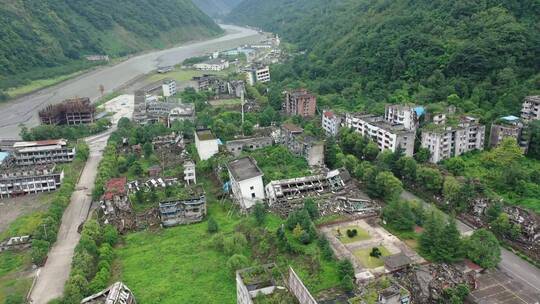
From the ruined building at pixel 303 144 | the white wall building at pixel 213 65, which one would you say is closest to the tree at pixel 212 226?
the ruined building at pixel 303 144

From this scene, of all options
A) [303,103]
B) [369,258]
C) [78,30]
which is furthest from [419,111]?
[78,30]

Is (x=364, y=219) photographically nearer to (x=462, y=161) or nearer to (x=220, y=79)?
(x=462, y=161)

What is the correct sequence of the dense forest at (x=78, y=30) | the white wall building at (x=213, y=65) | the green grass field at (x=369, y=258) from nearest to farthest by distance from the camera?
the green grass field at (x=369, y=258) → the dense forest at (x=78, y=30) → the white wall building at (x=213, y=65)

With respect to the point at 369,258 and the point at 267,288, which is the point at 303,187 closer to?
the point at 369,258

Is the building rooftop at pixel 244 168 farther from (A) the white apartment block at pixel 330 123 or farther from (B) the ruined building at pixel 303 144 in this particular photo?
(A) the white apartment block at pixel 330 123

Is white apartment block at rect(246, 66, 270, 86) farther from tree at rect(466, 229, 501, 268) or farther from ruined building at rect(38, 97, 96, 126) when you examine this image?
tree at rect(466, 229, 501, 268)

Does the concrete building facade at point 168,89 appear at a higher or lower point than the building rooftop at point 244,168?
higher

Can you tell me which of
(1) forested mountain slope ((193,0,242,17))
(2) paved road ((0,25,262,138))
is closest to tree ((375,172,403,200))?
(2) paved road ((0,25,262,138))
